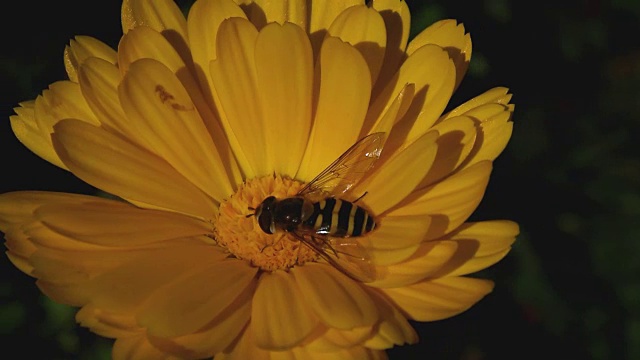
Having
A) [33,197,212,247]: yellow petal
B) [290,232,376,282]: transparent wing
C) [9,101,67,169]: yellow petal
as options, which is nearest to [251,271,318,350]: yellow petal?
[290,232,376,282]: transparent wing

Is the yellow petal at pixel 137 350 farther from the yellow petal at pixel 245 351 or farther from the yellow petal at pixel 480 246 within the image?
the yellow petal at pixel 480 246

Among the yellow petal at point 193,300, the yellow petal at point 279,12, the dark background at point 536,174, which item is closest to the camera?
the yellow petal at point 193,300

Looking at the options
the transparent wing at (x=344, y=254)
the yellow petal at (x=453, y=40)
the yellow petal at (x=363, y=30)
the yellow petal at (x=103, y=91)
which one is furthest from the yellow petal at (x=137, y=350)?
the yellow petal at (x=453, y=40)

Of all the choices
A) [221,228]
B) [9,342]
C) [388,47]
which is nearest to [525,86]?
[388,47]

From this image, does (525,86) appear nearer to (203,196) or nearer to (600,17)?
(600,17)

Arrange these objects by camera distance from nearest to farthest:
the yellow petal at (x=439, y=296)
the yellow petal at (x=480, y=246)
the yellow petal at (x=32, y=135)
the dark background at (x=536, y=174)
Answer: the yellow petal at (x=439, y=296)
the yellow petal at (x=480, y=246)
the yellow petal at (x=32, y=135)
the dark background at (x=536, y=174)

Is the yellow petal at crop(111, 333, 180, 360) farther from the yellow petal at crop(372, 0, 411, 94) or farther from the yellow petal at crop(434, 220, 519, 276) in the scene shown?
the yellow petal at crop(372, 0, 411, 94)

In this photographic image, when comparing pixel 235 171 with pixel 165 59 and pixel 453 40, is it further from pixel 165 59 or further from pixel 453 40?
pixel 453 40
